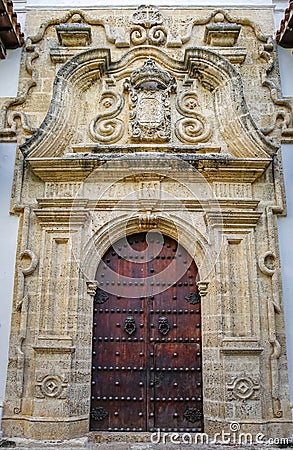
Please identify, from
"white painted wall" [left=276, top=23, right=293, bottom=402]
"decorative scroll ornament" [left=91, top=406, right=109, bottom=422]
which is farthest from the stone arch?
"decorative scroll ornament" [left=91, top=406, right=109, bottom=422]

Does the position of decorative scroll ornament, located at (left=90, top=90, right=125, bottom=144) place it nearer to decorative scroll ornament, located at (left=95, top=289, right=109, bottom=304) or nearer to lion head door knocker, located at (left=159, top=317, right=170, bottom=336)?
decorative scroll ornament, located at (left=95, top=289, right=109, bottom=304)

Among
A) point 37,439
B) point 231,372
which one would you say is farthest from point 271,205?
point 37,439

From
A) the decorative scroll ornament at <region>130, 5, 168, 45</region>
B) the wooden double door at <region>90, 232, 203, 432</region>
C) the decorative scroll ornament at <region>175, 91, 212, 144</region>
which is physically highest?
the decorative scroll ornament at <region>130, 5, 168, 45</region>

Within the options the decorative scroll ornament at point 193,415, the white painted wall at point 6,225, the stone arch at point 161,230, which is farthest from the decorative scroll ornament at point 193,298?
the white painted wall at point 6,225

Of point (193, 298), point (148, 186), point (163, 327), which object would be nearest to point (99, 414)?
point (163, 327)

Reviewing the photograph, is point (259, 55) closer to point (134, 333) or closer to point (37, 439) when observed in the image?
point (134, 333)

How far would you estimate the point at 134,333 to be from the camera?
5.24 meters

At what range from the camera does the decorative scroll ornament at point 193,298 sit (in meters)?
5.32

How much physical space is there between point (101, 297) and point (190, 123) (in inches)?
84.9

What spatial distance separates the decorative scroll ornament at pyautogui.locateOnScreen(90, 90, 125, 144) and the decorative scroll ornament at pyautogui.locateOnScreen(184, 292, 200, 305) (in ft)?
6.15

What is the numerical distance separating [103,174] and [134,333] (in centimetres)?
168

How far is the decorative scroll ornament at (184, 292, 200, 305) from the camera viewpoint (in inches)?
209

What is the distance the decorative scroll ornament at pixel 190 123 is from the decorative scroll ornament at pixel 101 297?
1.88 m

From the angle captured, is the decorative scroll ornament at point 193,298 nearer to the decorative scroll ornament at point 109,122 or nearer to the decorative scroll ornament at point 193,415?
→ the decorative scroll ornament at point 193,415
